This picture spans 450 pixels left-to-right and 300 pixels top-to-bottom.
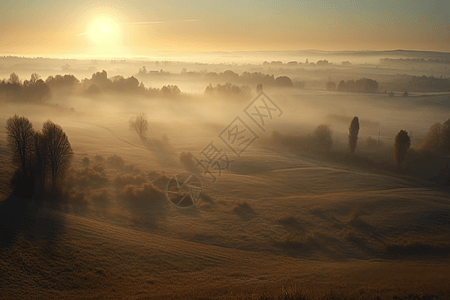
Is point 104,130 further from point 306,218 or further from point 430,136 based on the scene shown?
point 430,136

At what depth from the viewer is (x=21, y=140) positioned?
45281mm

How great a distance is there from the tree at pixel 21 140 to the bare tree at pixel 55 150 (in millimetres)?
2525

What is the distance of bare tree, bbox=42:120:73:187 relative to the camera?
45.7 metres

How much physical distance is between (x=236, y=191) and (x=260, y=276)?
25108 mm

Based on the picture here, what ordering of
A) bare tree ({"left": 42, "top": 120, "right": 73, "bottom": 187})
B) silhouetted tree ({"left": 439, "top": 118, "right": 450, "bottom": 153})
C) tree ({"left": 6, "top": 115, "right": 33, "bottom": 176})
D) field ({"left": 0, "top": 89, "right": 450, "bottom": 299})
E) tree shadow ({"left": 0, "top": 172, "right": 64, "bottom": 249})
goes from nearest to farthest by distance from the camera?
field ({"left": 0, "top": 89, "right": 450, "bottom": 299}) → tree shadow ({"left": 0, "top": 172, "right": 64, "bottom": 249}) → tree ({"left": 6, "top": 115, "right": 33, "bottom": 176}) → bare tree ({"left": 42, "top": 120, "right": 73, "bottom": 187}) → silhouetted tree ({"left": 439, "top": 118, "right": 450, "bottom": 153})

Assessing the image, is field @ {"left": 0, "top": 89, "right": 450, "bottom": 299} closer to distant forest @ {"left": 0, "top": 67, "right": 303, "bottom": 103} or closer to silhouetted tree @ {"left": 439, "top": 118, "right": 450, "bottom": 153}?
silhouetted tree @ {"left": 439, "top": 118, "right": 450, "bottom": 153}

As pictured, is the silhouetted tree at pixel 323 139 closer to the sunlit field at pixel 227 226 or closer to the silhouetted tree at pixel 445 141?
the sunlit field at pixel 227 226

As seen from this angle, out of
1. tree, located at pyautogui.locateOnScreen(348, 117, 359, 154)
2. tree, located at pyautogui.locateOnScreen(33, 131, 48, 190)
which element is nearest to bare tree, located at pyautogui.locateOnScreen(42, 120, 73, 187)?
tree, located at pyautogui.locateOnScreen(33, 131, 48, 190)

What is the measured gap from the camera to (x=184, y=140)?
306ft

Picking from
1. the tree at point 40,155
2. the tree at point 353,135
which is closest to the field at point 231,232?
the tree at point 40,155

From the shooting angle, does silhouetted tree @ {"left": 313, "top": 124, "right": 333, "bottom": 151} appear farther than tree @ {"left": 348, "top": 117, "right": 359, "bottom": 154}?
Yes

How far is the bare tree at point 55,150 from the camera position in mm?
45719

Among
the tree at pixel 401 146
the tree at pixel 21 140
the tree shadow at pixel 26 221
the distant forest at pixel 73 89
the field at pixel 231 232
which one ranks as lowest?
the field at pixel 231 232

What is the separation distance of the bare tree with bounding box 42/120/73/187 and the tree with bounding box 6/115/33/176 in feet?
A: 8.28
